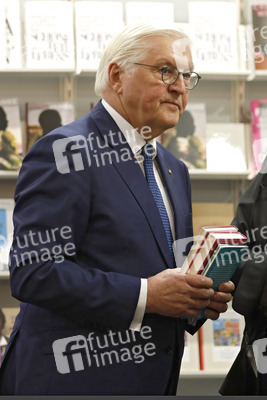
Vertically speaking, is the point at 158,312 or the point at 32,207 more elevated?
the point at 32,207

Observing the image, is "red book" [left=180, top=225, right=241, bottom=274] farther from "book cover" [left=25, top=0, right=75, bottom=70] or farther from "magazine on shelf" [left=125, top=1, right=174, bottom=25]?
"magazine on shelf" [left=125, top=1, right=174, bottom=25]

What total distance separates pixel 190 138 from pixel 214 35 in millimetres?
628

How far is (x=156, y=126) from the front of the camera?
1.93m

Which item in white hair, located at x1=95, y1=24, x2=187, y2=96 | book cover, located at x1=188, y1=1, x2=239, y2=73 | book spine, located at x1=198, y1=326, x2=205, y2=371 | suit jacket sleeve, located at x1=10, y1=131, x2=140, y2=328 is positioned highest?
book cover, located at x1=188, y1=1, x2=239, y2=73

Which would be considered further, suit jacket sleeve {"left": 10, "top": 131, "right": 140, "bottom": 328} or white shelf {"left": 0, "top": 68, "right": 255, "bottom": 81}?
white shelf {"left": 0, "top": 68, "right": 255, "bottom": 81}

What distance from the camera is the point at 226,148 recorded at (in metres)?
3.90

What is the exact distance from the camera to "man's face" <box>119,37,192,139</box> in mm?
1872

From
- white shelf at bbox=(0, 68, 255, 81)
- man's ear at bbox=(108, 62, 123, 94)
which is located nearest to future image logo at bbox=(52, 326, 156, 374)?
man's ear at bbox=(108, 62, 123, 94)

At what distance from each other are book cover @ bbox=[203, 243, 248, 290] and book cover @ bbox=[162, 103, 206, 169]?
215 cm

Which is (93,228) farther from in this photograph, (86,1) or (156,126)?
(86,1)

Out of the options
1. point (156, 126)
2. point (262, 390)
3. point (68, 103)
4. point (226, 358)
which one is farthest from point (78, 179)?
point (226, 358)

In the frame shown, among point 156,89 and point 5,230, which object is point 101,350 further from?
point 5,230

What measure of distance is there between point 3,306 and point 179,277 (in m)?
2.42

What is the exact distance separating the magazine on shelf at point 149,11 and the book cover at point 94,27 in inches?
2.3
